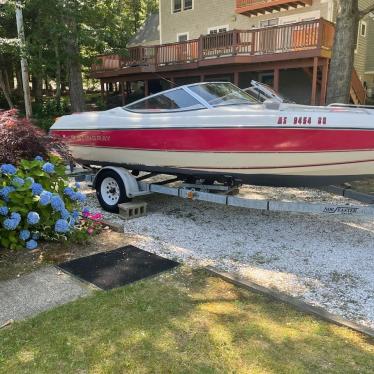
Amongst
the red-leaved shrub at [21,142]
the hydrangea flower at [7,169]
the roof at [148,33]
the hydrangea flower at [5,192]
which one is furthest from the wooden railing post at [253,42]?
the roof at [148,33]

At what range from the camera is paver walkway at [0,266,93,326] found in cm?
367

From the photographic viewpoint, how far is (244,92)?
667 cm

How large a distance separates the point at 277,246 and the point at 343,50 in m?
7.08

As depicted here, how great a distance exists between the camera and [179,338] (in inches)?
128

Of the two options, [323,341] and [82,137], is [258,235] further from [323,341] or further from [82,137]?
[82,137]

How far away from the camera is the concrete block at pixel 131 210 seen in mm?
6573

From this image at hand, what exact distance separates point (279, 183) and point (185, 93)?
1.99 m

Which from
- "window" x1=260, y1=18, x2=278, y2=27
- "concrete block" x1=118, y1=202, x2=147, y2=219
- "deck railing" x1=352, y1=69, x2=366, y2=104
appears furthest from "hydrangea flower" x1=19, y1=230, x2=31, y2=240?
"window" x1=260, y1=18, x2=278, y2=27

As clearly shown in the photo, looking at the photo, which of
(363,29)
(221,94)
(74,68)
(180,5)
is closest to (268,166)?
(221,94)

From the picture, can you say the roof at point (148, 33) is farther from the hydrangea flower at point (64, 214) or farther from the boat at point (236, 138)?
the hydrangea flower at point (64, 214)

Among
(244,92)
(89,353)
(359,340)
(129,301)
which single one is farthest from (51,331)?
(244,92)

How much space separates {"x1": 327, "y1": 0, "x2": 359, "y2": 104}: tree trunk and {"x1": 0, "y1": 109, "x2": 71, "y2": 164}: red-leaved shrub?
24.8 feet

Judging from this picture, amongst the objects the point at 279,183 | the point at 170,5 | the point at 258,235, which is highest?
the point at 170,5

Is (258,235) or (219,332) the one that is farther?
(258,235)
